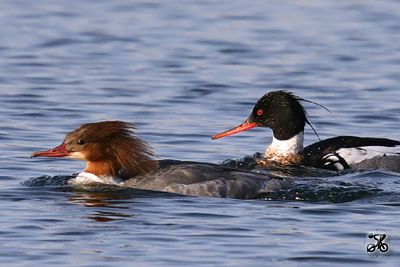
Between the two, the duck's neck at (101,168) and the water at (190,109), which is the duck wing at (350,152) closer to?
the water at (190,109)

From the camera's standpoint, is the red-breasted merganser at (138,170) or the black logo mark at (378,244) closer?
the black logo mark at (378,244)

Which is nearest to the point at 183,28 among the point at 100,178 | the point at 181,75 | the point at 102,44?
the point at 102,44

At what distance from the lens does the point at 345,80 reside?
2008 centimetres

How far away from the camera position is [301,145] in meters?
15.5

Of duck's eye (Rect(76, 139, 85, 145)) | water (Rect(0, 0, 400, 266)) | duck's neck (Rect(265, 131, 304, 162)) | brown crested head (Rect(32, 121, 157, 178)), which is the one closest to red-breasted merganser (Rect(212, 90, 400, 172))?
duck's neck (Rect(265, 131, 304, 162))

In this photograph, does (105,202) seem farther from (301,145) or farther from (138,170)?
(301,145)

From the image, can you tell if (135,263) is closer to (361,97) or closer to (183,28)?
(361,97)

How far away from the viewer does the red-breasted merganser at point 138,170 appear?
12.7 meters

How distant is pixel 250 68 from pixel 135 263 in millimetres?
11070

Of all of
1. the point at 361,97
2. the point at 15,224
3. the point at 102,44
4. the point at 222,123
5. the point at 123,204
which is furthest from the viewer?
the point at 102,44

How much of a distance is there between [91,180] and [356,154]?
340cm

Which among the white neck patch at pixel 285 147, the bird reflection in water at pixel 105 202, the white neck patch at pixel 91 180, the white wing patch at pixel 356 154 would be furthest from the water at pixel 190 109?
the white wing patch at pixel 356 154

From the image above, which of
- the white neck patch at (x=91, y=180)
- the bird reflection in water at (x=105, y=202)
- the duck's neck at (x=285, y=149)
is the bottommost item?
the duck's neck at (x=285, y=149)

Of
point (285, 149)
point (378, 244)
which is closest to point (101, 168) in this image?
point (285, 149)
